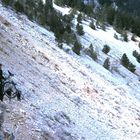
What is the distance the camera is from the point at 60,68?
667 inches

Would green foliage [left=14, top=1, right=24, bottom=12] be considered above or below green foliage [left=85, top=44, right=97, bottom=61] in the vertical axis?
above

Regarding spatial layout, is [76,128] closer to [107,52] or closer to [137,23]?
[107,52]

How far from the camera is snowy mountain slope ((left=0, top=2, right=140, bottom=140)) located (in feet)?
39.8

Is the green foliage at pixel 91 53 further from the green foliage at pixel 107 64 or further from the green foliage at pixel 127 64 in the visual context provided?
the green foliage at pixel 127 64

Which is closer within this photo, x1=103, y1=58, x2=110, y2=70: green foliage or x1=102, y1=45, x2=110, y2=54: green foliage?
x1=103, y1=58, x2=110, y2=70: green foliage

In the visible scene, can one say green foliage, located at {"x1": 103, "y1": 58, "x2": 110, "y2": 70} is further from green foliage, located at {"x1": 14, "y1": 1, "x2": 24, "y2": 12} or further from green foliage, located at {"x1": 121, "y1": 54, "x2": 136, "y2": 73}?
green foliage, located at {"x1": 14, "y1": 1, "x2": 24, "y2": 12}

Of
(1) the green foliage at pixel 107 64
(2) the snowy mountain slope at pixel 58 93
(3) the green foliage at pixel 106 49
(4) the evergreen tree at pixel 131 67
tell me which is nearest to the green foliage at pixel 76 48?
(2) the snowy mountain slope at pixel 58 93

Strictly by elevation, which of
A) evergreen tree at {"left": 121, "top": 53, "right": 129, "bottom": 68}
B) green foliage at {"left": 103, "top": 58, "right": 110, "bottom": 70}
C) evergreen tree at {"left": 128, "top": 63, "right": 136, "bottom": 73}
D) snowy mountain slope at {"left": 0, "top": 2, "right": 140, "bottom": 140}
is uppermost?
snowy mountain slope at {"left": 0, "top": 2, "right": 140, "bottom": 140}

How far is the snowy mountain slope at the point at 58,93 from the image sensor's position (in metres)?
12.1

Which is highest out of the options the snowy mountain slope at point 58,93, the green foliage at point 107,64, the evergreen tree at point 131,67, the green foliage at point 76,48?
the snowy mountain slope at point 58,93

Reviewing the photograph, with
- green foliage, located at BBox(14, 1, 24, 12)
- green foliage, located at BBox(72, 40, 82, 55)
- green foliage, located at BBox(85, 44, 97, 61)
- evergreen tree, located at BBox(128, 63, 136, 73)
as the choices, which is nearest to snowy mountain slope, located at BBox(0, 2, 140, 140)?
green foliage, located at BBox(72, 40, 82, 55)

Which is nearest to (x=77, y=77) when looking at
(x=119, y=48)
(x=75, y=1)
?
(x=119, y=48)

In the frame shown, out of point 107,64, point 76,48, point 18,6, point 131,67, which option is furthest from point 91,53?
point 18,6

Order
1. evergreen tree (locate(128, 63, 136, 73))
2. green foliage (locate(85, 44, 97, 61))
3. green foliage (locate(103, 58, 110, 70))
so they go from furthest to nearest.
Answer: evergreen tree (locate(128, 63, 136, 73)), green foliage (locate(85, 44, 97, 61)), green foliage (locate(103, 58, 110, 70))
